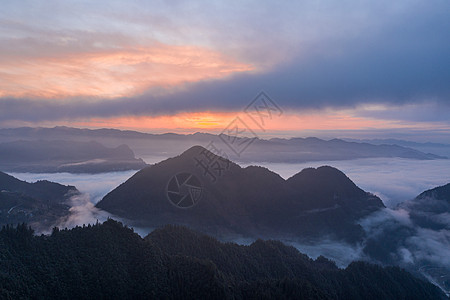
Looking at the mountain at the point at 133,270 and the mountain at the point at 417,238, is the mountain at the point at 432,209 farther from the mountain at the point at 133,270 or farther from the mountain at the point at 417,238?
the mountain at the point at 133,270

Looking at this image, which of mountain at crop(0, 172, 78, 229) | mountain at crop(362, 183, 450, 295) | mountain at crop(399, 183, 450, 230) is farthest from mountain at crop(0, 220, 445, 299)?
mountain at crop(399, 183, 450, 230)

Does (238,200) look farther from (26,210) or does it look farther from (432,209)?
(432,209)

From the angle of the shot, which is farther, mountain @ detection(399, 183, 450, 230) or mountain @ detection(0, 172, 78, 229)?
mountain @ detection(399, 183, 450, 230)

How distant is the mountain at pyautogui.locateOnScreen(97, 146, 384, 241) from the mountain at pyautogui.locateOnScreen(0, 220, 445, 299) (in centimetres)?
2873

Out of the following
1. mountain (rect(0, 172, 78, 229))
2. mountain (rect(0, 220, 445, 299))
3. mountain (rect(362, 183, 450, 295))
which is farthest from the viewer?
mountain (rect(362, 183, 450, 295))

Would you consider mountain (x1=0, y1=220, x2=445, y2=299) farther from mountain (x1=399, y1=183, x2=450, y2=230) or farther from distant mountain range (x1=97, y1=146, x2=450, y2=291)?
mountain (x1=399, y1=183, x2=450, y2=230)

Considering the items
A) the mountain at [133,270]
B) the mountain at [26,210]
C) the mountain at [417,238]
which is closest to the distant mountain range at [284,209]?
the mountain at [417,238]

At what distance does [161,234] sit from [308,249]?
125ft

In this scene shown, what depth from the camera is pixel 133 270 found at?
29734 millimetres

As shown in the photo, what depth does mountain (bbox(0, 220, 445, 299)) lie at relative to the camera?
83.4 feet

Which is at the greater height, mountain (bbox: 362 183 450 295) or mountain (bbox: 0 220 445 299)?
Result: mountain (bbox: 0 220 445 299)

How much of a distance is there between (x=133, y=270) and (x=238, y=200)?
5460 centimetres

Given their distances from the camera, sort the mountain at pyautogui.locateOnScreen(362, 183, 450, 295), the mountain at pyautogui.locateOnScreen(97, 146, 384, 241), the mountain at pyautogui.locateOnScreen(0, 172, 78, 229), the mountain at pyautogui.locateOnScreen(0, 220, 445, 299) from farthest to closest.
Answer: the mountain at pyautogui.locateOnScreen(97, 146, 384, 241) < the mountain at pyautogui.locateOnScreen(362, 183, 450, 295) < the mountain at pyautogui.locateOnScreen(0, 172, 78, 229) < the mountain at pyautogui.locateOnScreen(0, 220, 445, 299)

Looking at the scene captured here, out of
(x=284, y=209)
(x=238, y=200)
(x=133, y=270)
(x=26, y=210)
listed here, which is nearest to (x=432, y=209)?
(x=284, y=209)
